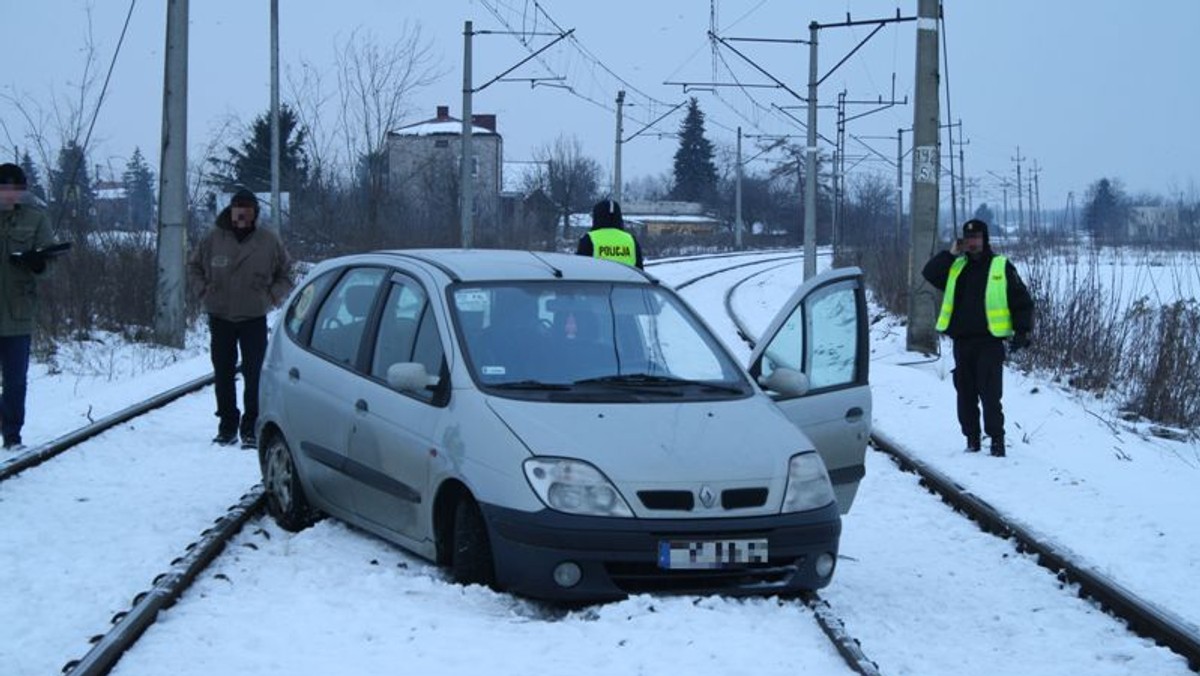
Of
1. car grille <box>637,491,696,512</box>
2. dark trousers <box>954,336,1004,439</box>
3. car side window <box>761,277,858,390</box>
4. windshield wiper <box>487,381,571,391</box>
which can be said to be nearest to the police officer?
dark trousers <box>954,336,1004,439</box>

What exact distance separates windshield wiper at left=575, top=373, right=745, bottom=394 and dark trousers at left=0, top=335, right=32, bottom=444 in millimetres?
5142

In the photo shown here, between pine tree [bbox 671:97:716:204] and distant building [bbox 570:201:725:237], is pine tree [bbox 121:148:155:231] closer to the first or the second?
distant building [bbox 570:201:725:237]

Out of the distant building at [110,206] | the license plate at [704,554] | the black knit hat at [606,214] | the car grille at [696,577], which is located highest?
the distant building at [110,206]

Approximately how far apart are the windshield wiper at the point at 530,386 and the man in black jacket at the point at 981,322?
18.8 feet

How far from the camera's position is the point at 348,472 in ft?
24.7

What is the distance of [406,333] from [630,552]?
1.98 meters

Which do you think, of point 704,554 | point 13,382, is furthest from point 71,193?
point 704,554

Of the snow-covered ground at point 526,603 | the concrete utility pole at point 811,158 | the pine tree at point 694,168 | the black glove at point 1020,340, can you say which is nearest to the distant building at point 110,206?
the snow-covered ground at point 526,603

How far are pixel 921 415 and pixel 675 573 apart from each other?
891 centimetres

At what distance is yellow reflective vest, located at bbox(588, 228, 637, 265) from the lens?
12.0 meters

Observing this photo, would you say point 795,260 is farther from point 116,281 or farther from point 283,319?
point 283,319

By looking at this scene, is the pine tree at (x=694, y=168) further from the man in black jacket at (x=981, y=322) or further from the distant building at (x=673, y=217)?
the man in black jacket at (x=981, y=322)

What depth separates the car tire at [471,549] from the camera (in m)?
6.46

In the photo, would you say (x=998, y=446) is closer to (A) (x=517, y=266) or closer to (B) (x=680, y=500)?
(A) (x=517, y=266)
